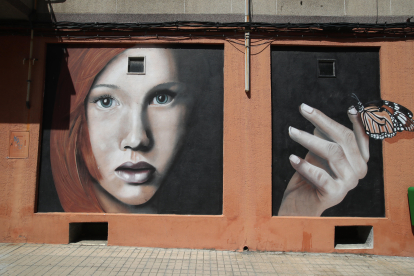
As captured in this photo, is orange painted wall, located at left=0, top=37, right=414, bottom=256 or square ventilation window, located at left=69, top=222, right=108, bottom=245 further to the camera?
square ventilation window, located at left=69, top=222, right=108, bottom=245

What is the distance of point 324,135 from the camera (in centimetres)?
595

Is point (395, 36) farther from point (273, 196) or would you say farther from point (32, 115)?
point (32, 115)

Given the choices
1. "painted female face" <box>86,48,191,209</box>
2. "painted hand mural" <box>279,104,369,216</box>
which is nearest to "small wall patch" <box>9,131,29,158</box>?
"painted female face" <box>86,48,191,209</box>

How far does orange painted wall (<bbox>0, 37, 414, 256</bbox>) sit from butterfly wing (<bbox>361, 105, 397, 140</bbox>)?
0.21 metres

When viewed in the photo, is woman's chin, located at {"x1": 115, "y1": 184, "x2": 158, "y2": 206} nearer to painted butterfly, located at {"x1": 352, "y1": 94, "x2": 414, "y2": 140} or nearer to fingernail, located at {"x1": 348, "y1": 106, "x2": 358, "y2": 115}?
fingernail, located at {"x1": 348, "y1": 106, "x2": 358, "y2": 115}

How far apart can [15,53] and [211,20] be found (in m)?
4.32

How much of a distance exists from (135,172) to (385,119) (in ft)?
17.9

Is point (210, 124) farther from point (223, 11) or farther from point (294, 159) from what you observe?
point (223, 11)

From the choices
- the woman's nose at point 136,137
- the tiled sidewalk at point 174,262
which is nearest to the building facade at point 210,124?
the woman's nose at point 136,137

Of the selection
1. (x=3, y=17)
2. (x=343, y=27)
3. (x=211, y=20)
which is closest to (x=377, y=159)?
(x=343, y=27)

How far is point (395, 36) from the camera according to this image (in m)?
6.05

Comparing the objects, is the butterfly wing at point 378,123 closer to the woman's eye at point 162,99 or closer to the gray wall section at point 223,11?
the gray wall section at point 223,11

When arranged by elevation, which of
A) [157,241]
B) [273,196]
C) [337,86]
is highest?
[337,86]

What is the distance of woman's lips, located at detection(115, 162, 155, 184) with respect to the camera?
19.5 feet
